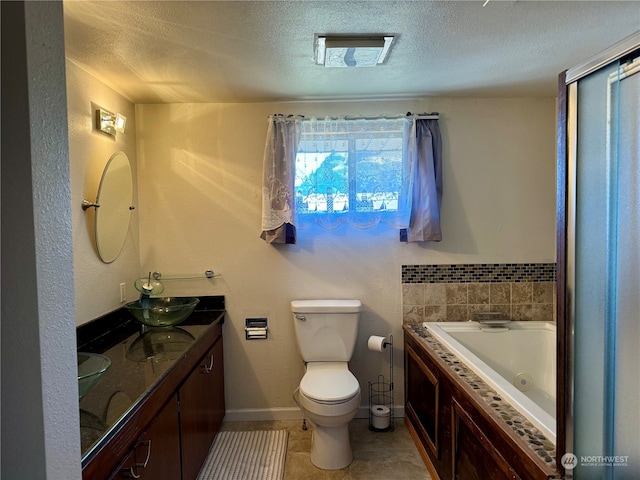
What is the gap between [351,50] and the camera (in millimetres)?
1856

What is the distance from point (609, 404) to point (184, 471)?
1.77 metres

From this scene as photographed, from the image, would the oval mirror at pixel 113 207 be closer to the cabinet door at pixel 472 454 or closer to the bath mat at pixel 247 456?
the bath mat at pixel 247 456

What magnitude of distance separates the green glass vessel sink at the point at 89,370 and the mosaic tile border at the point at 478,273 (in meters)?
1.97

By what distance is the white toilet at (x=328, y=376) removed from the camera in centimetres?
219

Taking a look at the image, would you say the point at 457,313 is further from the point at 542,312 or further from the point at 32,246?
the point at 32,246

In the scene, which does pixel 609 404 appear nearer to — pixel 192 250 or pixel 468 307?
pixel 468 307

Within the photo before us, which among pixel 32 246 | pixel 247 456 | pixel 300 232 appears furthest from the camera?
pixel 300 232

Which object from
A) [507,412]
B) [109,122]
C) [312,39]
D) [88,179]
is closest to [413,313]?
[507,412]

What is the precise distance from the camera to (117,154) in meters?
2.37

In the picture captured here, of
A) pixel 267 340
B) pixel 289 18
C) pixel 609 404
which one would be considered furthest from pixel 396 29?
pixel 267 340

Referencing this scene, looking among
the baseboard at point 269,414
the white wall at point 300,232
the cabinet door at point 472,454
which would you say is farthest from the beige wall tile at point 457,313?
the cabinet door at point 472,454

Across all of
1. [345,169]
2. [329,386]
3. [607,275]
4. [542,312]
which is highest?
[345,169]

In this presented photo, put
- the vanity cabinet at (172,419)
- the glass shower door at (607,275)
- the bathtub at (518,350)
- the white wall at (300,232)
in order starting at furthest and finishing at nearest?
the white wall at (300,232)
the bathtub at (518,350)
the vanity cabinet at (172,419)
the glass shower door at (607,275)

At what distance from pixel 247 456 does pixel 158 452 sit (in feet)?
3.24
